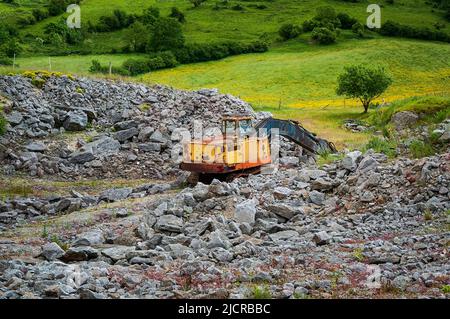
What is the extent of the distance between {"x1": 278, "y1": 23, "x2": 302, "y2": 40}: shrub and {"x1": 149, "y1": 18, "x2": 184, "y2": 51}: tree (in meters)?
15.0

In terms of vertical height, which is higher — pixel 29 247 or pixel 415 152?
pixel 415 152

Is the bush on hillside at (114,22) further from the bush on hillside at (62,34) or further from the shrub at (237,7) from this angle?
the shrub at (237,7)

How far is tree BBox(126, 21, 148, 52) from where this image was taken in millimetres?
81938

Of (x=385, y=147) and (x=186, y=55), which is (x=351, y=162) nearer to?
(x=385, y=147)

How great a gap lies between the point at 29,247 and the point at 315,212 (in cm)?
737

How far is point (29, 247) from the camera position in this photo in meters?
16.8

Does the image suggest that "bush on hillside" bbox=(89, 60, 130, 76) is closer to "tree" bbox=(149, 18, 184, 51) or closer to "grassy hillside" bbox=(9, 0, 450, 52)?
"tree" bbox=(149, 18, 184, 51)

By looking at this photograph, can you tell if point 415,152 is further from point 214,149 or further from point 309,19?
point 309,19

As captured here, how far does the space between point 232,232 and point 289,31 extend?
253 ft

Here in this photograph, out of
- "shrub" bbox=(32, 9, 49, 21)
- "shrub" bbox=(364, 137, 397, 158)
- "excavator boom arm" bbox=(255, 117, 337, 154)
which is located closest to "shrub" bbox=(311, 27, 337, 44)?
"shrub" bbox=(32, 9, 49, 21)

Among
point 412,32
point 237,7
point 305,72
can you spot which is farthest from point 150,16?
point 412,32

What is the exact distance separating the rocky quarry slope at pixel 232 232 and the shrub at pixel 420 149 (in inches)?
40.0

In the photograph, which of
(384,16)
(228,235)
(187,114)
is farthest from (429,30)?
(228,235)

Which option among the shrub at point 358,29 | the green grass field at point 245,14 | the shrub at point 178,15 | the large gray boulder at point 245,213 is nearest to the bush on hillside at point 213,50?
the green grass field at point 245,14
